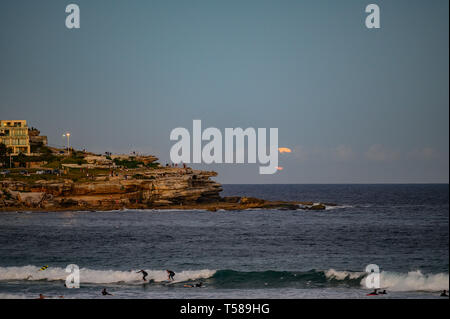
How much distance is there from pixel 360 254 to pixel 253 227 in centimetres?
1907

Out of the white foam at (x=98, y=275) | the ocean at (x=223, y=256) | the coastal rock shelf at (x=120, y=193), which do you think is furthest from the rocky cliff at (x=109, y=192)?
the white foam at (x=98, y=275)

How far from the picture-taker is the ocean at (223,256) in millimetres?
26016

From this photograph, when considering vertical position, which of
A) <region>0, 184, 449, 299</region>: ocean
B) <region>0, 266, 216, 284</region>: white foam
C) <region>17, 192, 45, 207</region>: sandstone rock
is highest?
<region>17, 192, 45, 207</region>: sandstone rock

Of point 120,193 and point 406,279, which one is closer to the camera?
point 406,279

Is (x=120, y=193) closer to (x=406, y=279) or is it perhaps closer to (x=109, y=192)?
(x=109, y=192)

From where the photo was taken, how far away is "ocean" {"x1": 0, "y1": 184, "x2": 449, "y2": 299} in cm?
2602

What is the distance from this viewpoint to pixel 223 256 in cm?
3578

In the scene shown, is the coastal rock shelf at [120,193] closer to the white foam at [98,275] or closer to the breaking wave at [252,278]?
the white foam at [98,275]

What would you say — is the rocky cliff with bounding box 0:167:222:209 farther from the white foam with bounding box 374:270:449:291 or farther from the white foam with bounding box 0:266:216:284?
the white foam with bounding box 374:270:449:291

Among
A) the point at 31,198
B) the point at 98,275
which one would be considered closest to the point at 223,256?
the point at 98,275

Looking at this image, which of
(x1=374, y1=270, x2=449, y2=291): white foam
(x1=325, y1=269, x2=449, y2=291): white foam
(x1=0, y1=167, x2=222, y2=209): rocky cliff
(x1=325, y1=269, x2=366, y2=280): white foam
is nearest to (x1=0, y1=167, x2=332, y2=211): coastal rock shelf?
(x1=0, y1=167, x2=222, y2=209): rocky cliff
